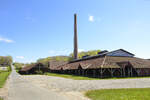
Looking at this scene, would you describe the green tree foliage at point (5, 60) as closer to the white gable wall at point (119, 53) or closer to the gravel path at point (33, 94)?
the white gable wall at point (119, 53)

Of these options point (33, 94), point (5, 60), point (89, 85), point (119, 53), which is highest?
point (119, 53)

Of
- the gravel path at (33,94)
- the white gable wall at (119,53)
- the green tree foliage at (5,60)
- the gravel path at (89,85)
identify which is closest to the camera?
the gravel path at (33,94)

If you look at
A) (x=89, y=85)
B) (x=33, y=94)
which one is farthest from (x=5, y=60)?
(x=33, y=94)

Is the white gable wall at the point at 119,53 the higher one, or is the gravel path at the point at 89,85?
the white gable wall at the point at 119,53

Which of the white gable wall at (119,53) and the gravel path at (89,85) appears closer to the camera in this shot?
the gravel path at (89,85)

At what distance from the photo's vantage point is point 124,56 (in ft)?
123

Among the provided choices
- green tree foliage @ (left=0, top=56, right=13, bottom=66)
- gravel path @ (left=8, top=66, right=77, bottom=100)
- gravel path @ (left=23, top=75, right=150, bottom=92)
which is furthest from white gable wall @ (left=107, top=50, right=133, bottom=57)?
green tree foliage @ (left=0, top=56, right=13, bottom=66)

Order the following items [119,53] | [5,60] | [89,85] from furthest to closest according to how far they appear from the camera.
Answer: [5,60], [119,53], [89,85]

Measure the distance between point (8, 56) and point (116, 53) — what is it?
465 ft

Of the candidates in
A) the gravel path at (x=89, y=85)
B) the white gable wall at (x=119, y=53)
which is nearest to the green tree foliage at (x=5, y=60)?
the white gable wall at (x=119, y=53)

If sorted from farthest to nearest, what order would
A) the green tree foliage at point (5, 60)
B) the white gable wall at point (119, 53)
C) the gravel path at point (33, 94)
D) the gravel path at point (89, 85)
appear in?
the green tree foliage at point (5, 60) → the white gable wall at point (119, 53) → the gravel path at point (89, 85) → the gravel path at point (33, 94)

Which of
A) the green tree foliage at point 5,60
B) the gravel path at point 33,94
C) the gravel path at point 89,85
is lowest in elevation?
the gravel path at point 89,85

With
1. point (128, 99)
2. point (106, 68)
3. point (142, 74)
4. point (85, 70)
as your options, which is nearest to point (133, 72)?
point (142, 74)

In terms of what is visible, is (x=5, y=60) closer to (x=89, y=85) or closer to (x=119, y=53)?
(x=119, y=53)
